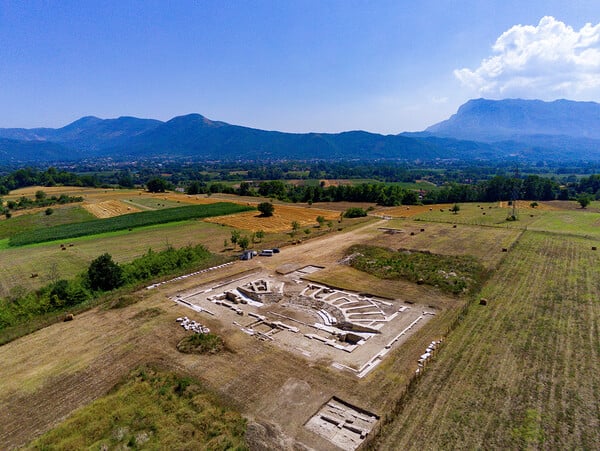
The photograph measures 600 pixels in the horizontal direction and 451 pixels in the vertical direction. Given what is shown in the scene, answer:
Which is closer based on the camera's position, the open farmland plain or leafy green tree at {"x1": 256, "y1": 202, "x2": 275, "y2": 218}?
the open farmland plain

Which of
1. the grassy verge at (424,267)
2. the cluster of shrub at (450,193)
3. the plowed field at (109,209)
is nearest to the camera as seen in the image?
the grassy verge at (424,267)

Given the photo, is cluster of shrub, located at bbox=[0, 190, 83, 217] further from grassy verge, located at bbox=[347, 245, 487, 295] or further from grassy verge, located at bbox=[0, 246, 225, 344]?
grassy verge, located at bbox=[347, 245, 487, 295]

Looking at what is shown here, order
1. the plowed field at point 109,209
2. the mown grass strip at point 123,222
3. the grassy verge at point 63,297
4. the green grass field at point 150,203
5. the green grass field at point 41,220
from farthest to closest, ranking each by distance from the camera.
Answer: the green grass field at point 150,203
the plowed field at point 109,209
the green grass field at point 41,220
the mown grass strip at point 123,222
the grassy verge at point 63,297

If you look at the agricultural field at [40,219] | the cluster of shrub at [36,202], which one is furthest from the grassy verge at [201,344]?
the cluster of shrub at [36,202]

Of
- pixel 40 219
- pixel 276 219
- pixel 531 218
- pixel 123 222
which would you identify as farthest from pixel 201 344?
pixel 40 219

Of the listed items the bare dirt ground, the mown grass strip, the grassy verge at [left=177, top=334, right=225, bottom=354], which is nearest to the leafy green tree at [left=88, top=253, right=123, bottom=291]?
the bare dirt ground

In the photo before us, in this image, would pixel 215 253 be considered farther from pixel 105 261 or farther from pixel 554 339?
pixel 554 339

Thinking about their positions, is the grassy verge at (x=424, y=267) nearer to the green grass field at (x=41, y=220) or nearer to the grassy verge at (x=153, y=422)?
the grassy verge at (x=153, y=422)
